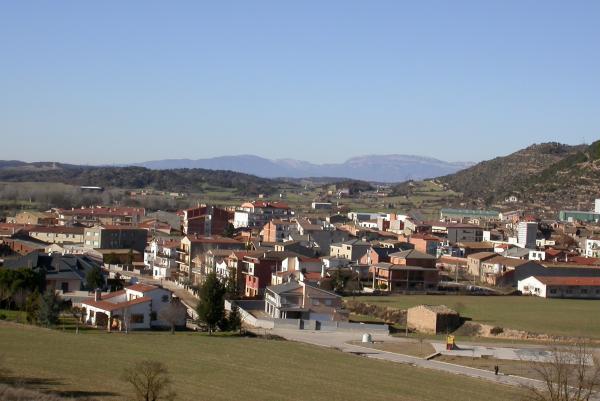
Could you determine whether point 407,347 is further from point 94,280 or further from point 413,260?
point 413,260

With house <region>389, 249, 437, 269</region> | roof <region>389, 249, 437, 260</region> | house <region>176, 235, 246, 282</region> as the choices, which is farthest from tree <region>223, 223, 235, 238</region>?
house <region>389, 249, 437, 269</region>

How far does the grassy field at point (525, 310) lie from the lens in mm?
35562

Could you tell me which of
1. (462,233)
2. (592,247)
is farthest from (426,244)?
(592,247)

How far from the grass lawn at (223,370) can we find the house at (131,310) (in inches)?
124

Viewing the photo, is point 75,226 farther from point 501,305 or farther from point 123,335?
point 123,335

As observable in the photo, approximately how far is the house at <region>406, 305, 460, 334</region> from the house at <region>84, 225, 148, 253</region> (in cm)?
2883

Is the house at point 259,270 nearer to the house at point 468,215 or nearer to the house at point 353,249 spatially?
the house at point 353,249

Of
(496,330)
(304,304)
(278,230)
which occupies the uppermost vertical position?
(278,230)

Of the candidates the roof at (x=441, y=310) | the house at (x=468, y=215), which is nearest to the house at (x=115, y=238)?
the roof at (x=441, y=310)

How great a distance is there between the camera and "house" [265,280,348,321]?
38688mm

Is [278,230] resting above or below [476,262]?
above

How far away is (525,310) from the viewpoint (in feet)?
135

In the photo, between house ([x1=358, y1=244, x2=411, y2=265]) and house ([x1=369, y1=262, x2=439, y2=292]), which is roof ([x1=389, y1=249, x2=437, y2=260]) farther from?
house ([x1=358, y1=244, x2=411, y2=265])

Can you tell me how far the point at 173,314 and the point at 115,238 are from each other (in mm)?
31287
